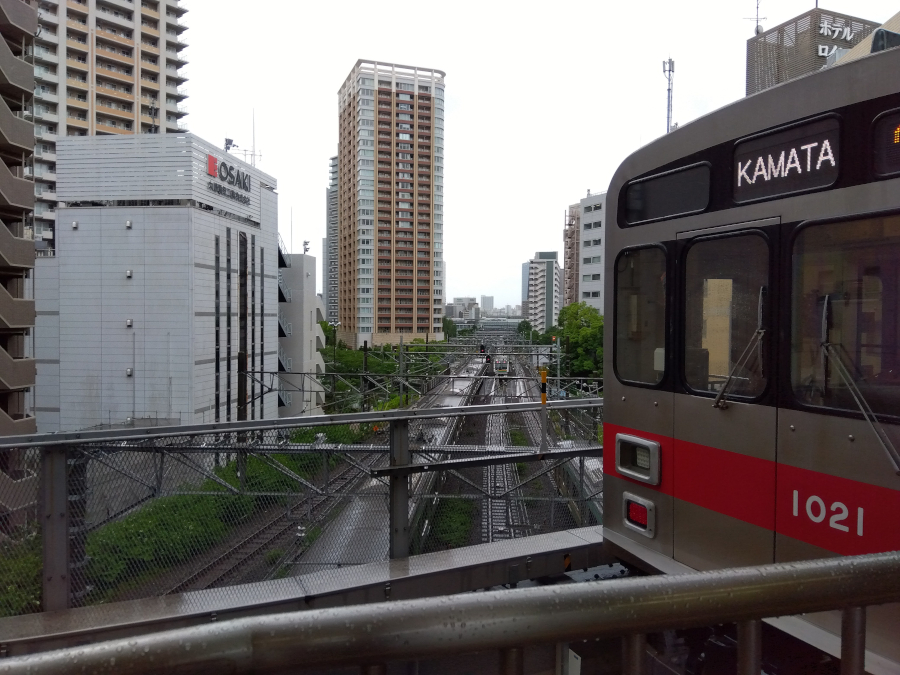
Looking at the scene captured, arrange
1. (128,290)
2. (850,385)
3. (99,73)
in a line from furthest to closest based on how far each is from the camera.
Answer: (99,73)
(128,290)
(850,385)

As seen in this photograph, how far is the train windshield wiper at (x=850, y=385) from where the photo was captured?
276 centimetres

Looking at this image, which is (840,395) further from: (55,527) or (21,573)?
(21,573)

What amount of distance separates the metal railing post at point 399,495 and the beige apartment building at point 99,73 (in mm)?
47674

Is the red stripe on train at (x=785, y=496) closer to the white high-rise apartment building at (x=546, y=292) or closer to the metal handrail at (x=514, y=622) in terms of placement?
the metal handrail at (x=514, y=622)

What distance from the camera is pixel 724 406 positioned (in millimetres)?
3605

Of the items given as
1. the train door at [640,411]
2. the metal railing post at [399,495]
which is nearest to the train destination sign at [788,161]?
the train door at [640,411]

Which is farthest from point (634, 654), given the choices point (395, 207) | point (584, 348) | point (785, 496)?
point (395, 207)

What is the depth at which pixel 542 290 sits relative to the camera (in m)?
155

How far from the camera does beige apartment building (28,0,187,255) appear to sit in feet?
156

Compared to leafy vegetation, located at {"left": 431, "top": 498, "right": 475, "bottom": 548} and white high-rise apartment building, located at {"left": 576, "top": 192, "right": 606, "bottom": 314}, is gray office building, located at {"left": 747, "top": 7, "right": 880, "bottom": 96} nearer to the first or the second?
leafy vegetation, located at {"left": 431, "top": 498, "right": 475, "bottom": 548}

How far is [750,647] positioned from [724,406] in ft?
7.70

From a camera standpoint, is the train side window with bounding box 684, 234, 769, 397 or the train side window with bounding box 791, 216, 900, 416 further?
the train side window with bounding box 684, 234, 769, 397

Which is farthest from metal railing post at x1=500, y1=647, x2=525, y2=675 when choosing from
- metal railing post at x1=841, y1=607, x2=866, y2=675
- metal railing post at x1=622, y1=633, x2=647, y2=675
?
metal railing post at x1=841, y1=607, x2=866, y2=675

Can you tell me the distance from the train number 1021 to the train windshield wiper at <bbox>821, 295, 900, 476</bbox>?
306mm
